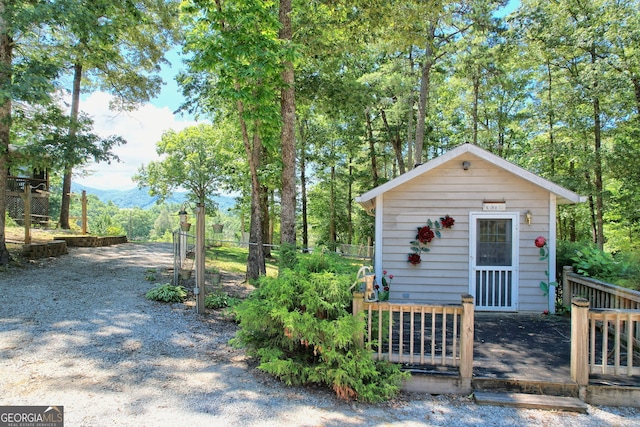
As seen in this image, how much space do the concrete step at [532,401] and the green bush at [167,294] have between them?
202 inches

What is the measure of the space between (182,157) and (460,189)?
20223mm

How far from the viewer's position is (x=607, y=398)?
11.9 ft

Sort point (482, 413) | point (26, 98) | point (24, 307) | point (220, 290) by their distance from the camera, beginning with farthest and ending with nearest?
1. point (220, 290)
2. point (26, 98)
3. point (24, 307)
4. point (482, 413)

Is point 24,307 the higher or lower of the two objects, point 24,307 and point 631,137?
the lower

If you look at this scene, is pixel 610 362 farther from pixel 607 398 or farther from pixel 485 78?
pixel 485 78

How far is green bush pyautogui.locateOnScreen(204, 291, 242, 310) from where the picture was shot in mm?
6598

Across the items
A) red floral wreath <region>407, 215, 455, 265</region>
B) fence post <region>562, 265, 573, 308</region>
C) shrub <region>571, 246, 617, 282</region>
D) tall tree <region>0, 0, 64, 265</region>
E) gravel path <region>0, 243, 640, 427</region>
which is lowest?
gravel path <region>0, 243, 640, 427</region>

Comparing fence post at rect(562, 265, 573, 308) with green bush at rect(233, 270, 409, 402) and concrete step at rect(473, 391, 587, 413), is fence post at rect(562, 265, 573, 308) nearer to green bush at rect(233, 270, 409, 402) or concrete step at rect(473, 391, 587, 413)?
concrete step at rect(473, 391, 587, 413)

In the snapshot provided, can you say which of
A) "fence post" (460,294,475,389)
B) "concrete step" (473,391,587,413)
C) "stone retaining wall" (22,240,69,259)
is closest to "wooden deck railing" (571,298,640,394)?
"concrete step" (473,391,587,413)

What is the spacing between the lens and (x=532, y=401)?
3596 millimetres

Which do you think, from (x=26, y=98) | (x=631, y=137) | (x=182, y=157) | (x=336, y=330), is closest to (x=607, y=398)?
(x=336, y=330)

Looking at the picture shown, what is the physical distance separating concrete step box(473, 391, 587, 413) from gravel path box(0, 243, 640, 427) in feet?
0.21

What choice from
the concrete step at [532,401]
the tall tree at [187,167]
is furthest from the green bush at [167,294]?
the tall tree at [187,167]

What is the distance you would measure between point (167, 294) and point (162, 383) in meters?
3.29
